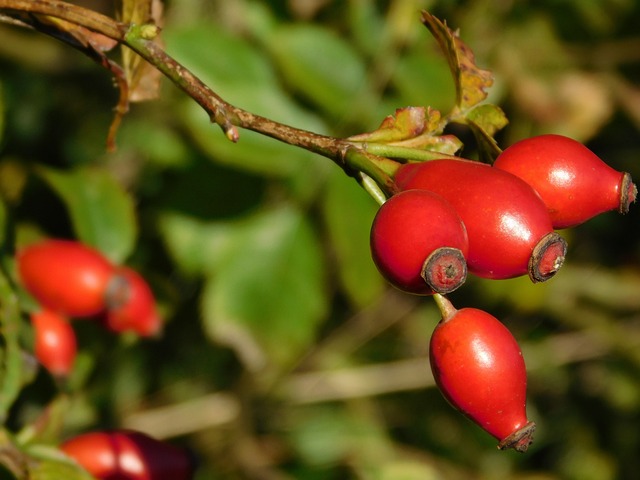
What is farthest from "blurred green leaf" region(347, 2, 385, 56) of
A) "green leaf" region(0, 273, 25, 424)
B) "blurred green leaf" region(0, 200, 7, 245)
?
"green leaf" region(0, 273, 25, 424)

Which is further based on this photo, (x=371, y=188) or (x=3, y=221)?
(x=3, y=221)

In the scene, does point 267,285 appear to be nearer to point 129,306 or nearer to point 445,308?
point 129,306

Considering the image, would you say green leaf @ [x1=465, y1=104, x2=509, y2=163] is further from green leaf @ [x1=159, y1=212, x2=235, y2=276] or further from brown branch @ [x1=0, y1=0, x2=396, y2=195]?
green leaf @ [x1=159, y1=212, x2=235, y2=276]

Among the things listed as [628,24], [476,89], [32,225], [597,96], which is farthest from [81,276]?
[628,24]

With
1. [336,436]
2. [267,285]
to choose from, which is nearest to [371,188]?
[267,285]

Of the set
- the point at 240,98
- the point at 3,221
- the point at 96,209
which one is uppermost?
the point at 240,98

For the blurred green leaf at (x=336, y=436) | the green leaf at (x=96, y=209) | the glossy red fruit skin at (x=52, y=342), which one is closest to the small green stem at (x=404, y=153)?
the glossy red fruit skin at (x=52, y=342)

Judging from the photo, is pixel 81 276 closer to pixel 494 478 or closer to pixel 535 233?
pixel 535 233
